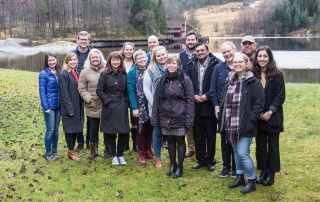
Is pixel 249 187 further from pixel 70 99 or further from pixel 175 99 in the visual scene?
pixel 70 99

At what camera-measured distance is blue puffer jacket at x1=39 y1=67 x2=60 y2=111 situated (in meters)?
6.63

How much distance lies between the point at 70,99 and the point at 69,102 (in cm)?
10

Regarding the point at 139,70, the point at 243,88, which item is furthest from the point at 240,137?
the point at 139,70

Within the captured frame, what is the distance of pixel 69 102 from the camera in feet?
21.7

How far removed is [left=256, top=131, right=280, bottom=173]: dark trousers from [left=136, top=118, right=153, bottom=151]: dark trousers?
7.54ft

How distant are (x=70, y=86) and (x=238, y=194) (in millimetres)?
3802

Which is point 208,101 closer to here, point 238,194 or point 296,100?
point 238,194

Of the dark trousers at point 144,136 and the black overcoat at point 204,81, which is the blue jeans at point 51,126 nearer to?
the dark trousers at point 144,136

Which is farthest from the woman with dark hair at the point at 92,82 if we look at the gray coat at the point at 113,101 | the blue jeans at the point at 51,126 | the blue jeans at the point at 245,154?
the blue jeans at the point at 245,154

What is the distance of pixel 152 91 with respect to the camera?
254 inches

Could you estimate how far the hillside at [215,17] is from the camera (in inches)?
5860

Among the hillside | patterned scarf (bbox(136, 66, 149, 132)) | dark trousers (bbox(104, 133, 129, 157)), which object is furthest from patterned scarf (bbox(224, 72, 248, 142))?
the hillside

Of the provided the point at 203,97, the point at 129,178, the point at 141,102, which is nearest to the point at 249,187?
the point at 203,97

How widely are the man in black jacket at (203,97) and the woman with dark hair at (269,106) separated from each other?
984 millimetres
